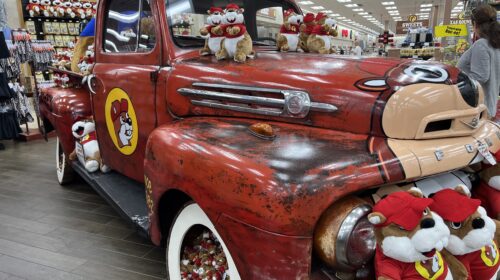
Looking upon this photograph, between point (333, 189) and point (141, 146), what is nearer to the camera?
point (333, 189)

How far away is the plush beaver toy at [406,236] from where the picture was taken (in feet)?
4.13

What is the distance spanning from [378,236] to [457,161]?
52 cm

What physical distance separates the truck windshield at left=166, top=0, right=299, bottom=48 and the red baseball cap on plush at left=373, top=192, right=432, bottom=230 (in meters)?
1.54

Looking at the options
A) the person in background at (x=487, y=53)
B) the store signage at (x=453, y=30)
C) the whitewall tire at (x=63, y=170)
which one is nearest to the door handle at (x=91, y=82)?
the whitewall tire at (x=63, y=170)

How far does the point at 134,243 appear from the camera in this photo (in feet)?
9.12

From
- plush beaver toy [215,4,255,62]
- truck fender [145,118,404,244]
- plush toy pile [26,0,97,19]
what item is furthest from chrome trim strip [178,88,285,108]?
plush toy pile [26,0,97,19]

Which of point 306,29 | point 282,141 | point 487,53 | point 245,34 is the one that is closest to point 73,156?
point 245,34

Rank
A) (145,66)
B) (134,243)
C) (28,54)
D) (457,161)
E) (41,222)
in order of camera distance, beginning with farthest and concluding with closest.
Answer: (28,54)
(41,222)
(134,243)
(145,66)
(457,161)

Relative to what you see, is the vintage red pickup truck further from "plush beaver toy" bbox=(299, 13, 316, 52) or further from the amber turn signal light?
"plush beaver toy" bbox=(299, 13, 316, 52)

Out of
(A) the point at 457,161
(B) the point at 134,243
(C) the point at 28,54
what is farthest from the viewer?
(C) the point at 28,54

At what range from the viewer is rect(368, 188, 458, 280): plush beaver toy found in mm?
1258

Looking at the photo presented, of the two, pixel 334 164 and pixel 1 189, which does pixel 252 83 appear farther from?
pixel 1 189

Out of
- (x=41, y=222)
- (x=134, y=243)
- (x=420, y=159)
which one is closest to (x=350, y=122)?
(x=420, y=159)

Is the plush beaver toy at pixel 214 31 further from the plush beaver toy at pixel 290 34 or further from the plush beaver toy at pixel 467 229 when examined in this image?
the plush beaver toy at pixel 467 229
